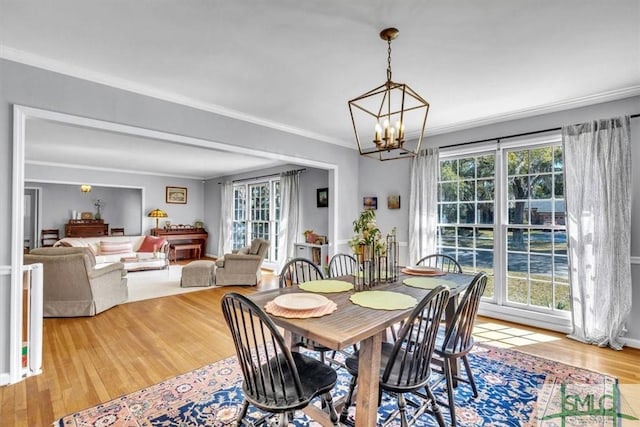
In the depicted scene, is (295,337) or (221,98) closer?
(295,337)

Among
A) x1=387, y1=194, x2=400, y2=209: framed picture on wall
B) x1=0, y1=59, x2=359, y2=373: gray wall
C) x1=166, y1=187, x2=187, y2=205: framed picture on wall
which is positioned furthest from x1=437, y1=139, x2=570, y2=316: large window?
x1=166, y1=187, x2=187, y2=205: framed picture on wall

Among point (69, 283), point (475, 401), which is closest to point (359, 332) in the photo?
point (475, 401)

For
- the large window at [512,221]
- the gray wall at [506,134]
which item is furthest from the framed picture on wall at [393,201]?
the large window at [512,221]

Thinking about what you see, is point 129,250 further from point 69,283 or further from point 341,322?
point 341,322

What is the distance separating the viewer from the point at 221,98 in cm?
329

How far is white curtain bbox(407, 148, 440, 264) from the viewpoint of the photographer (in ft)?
14.2

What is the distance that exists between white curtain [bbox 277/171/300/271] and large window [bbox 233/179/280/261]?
485mm

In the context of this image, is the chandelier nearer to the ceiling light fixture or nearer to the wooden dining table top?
the wooden dining table top

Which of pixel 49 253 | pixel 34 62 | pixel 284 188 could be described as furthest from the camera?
pixel 284 188

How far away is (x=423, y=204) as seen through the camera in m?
4.39

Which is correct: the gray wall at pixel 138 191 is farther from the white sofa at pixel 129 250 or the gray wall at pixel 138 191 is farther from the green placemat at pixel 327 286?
the green placemat at pixel 327 286

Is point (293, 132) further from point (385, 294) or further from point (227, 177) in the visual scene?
point (227, 177)

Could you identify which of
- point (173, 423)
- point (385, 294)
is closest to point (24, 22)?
point (173, 423)

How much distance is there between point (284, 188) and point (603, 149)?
5199mm
